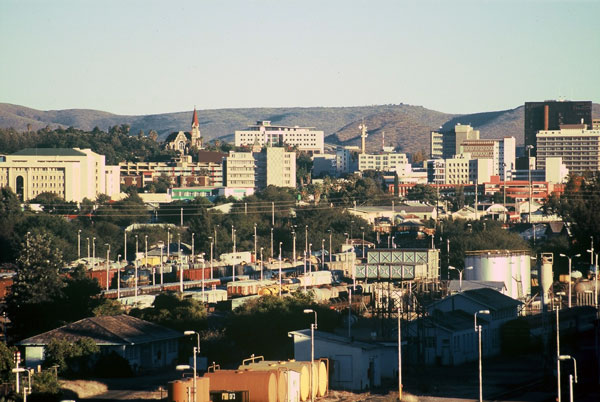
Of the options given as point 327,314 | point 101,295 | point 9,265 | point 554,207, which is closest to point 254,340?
point 327,314

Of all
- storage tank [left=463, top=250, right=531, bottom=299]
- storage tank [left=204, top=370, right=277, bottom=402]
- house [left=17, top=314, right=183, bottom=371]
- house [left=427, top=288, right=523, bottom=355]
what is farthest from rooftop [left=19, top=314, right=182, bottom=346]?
storage tank [left=463, top=250, right=531, bottom=299]

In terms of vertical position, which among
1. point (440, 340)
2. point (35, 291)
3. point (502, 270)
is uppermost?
point (35, 291)

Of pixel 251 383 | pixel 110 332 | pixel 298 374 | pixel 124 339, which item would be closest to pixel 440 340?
pixel 124 339

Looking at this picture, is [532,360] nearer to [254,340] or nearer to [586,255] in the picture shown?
[254,340]

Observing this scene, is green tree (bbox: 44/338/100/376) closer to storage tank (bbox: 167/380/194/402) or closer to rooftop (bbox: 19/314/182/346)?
rooftop (bbox: 19/314/182/346)

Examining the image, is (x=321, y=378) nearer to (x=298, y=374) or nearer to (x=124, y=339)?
(x=298, y=374)

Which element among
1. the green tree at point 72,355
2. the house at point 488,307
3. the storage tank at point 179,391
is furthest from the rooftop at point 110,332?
the storage tank at point 179,391

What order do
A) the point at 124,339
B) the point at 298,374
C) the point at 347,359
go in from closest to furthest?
1. the point at 298,374
2. the point at 347,359
3. the point at 124,339

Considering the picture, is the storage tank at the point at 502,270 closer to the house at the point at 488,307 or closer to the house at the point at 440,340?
the house at the point at 488,307
